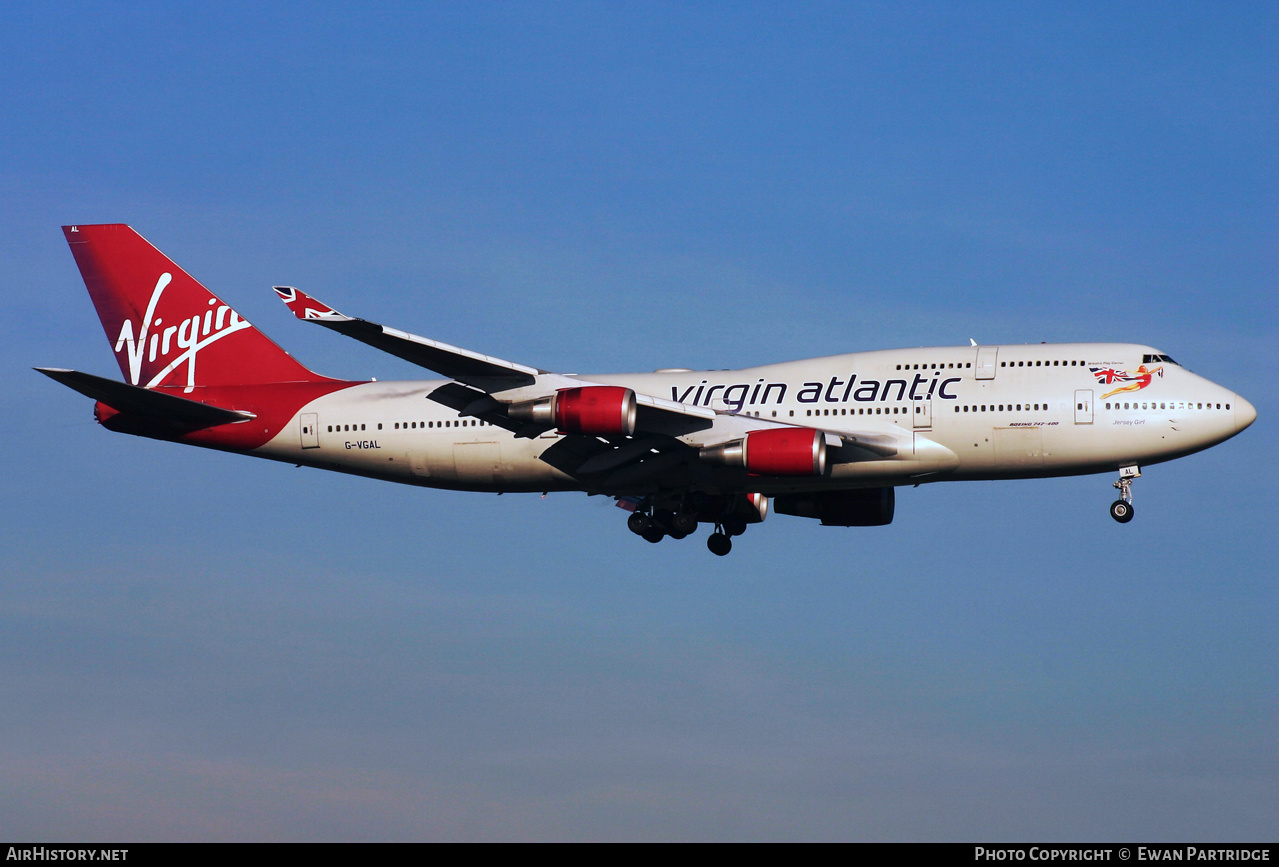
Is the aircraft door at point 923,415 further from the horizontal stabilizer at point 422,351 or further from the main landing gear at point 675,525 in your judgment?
the horizontal stabilizer at point 422,351

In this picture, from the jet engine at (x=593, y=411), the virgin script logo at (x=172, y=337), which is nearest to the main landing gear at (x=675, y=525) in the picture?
the jet engine at (x=593, y=411)

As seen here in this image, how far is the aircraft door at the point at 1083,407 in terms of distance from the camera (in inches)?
1741

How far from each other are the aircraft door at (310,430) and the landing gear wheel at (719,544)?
13.6 m

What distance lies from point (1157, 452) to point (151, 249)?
3444 centimetres

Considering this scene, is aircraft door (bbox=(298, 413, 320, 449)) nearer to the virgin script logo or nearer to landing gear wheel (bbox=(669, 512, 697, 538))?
the virgin script logo

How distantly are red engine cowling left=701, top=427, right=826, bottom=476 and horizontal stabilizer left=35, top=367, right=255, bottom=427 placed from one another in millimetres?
16760

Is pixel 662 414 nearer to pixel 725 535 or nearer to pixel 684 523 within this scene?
pixel 684 523

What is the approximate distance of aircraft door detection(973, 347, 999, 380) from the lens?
149 ft

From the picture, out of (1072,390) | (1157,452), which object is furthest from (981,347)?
(1157,452)

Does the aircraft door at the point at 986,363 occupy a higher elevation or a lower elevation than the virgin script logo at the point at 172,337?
lower

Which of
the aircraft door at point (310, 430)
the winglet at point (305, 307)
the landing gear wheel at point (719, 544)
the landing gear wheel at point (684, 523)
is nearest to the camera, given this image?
the winglet at point (305, 307)

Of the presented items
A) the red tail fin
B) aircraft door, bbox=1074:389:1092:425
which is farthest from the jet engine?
aircraft door, bbox=1074:389:1092:425
